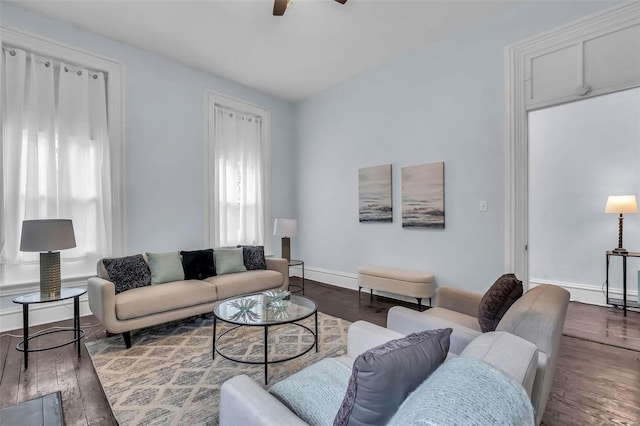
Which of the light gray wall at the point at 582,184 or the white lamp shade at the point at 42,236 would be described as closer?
the white lamp shade at the point at 42,236

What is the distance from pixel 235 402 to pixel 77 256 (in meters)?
3.41

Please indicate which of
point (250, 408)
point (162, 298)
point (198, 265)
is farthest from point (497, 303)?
point (198, 265)

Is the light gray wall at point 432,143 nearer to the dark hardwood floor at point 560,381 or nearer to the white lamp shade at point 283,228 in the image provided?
the white lamp shade at point 283,228

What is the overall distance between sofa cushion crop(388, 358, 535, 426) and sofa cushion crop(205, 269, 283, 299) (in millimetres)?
2885

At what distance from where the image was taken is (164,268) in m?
3.28

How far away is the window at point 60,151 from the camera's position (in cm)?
308

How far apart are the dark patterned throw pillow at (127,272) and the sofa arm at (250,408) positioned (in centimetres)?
235

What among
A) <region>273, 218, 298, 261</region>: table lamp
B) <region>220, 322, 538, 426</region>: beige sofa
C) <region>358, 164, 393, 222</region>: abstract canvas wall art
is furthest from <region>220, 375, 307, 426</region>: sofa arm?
<region>358, 164, 393, 222</region>: abstract canvas wall art

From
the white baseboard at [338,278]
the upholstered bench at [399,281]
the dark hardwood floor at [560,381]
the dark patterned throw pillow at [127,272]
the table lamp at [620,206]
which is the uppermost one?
the table lamp at [620,206]

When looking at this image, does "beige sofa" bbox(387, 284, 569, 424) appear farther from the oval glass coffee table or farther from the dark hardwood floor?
the oval glass coffee table

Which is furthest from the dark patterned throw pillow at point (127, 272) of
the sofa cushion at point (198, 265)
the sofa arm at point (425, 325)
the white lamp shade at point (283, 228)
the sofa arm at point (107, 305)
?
the sofa arm at point (425, 325)

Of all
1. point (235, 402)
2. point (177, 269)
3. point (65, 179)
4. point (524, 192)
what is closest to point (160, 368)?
point (177, 269)

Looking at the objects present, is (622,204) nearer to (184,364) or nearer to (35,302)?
(184,364)

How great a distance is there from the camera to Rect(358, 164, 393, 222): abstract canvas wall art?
4266mm
